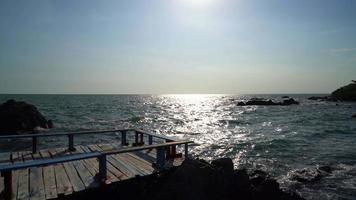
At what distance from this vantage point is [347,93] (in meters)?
106

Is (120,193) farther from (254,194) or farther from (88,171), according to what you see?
(254,194)

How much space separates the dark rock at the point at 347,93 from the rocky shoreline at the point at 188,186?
111 meters

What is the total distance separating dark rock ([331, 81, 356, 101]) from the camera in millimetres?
103375

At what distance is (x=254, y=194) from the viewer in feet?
30.1

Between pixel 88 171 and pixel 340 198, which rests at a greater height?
pixel 88 171

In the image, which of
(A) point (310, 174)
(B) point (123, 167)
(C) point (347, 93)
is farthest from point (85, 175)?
(C) point (347, 93)

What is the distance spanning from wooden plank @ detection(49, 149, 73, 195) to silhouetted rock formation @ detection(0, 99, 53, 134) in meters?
23.6

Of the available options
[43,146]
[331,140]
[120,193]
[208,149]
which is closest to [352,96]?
[331,140]

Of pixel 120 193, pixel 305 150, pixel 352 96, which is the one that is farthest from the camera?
pixel 352 96

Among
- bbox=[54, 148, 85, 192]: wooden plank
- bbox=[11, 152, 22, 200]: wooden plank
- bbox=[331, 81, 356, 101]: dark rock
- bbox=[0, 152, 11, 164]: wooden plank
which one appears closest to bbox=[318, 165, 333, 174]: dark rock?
bbox=[54, 148, 85, 192]: wooden plank

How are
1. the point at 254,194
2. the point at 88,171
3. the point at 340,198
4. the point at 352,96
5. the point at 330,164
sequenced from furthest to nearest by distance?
the point at 352,96
the point at 330,164
the point at 340,198
the point at 254,194
the point at 88,171

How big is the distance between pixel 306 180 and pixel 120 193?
10103 mm

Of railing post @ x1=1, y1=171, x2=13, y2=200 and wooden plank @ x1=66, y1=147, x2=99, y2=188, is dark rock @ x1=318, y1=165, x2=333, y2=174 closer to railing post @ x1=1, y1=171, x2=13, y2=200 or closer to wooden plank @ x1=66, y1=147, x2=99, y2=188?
wooden plank @ x1=66, y1=147, x2=99, y2=188

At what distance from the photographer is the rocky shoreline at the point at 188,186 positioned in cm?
701
